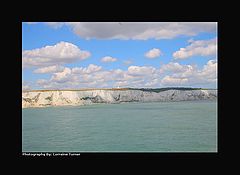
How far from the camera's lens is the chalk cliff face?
3477cm

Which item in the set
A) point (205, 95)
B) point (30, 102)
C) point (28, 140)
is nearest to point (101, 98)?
point (30, 102)

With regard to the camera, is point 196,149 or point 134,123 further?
point 134,123

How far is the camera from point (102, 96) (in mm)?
40000

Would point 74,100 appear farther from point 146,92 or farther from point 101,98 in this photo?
point 146,92

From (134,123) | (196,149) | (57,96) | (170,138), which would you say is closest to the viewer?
(196,149)

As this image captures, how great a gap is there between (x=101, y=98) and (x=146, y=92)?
7.09 meters

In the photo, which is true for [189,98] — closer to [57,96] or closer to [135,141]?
[57,96]

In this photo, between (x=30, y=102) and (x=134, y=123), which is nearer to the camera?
(x=134, y=123)

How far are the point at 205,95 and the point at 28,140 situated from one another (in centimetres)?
2614

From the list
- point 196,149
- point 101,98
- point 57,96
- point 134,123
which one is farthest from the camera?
point 101,98

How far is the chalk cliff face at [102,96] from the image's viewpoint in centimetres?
3477

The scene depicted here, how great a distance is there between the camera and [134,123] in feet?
57.0

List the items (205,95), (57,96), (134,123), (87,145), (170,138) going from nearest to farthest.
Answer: (87,145) < (170,138) < (134,123) < (205,95) < (57,96)

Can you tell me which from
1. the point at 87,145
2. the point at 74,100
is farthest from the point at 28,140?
the point at 74,100
